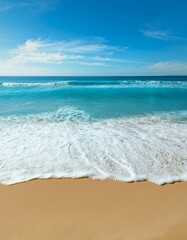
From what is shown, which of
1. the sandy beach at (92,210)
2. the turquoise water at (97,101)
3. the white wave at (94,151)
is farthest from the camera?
the turquoise water at (97,101)

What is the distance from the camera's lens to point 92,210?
3.02 metres

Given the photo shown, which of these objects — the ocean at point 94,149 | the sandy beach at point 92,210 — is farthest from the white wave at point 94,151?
the sandy beach at point 92,210

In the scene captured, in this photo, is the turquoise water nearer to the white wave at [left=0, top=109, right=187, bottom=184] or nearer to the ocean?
the ocean

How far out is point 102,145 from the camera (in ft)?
17.8

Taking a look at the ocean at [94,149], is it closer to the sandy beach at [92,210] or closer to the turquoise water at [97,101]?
the sandy beach at [92,210]

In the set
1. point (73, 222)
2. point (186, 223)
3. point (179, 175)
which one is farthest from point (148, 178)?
point (73, 222)

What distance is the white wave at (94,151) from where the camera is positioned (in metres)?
4.00

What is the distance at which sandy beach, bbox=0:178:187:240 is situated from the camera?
8.63 ft

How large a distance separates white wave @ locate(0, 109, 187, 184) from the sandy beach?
1.04 ft

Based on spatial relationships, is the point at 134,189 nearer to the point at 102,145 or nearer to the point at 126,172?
the point at 126,172

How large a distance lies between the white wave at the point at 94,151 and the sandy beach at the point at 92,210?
32 cm

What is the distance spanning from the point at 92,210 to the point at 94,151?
2121 mm

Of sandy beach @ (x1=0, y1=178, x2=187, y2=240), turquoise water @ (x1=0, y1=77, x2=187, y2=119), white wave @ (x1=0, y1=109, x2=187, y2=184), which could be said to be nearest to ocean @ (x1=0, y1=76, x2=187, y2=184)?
white wave @ (x1=0, y1=109, x2=187, y2=184)

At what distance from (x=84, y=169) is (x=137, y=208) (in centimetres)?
153
